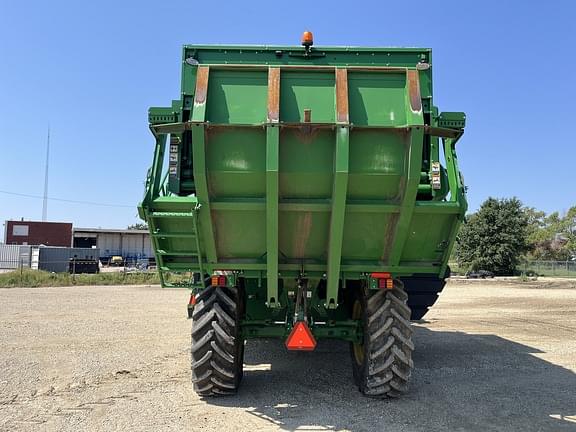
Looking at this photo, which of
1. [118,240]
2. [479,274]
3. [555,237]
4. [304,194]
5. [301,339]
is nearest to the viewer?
[304,194]

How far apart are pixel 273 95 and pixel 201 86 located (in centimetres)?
72

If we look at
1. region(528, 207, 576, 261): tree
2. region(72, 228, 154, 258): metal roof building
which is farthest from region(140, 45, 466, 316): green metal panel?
region(528, 207, 576, 261): tree

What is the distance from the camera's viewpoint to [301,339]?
5434 millimetres

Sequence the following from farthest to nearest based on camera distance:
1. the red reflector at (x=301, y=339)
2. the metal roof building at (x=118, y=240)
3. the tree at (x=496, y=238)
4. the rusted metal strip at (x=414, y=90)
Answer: the metal roof building at (x=118, y=240)
the tree at (x=496, y=238)
the red reflector at (x=301, y=339)
the rusted metal strip at (x=414, y=90)

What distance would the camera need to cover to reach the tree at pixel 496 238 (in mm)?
42500

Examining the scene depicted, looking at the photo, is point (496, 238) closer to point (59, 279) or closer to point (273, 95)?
point (59, 279)

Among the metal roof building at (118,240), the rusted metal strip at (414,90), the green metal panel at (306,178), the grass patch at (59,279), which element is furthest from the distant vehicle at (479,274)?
the rusted metal strip at (414,90)

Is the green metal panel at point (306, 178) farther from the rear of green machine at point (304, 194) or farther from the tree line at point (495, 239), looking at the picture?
the tree line at point (495, 239)

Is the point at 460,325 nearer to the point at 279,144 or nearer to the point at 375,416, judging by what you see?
the point at 375,416

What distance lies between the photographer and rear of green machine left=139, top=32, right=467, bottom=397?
4.86 meters

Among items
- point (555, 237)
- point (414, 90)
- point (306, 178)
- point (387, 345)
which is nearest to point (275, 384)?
point (387, 345)

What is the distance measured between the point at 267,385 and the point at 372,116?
3.78 m

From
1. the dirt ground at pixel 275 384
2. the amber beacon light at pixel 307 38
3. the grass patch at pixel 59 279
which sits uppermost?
the amber beacon light at pixel 307 38

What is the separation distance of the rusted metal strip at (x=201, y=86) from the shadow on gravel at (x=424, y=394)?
10.9 feet
